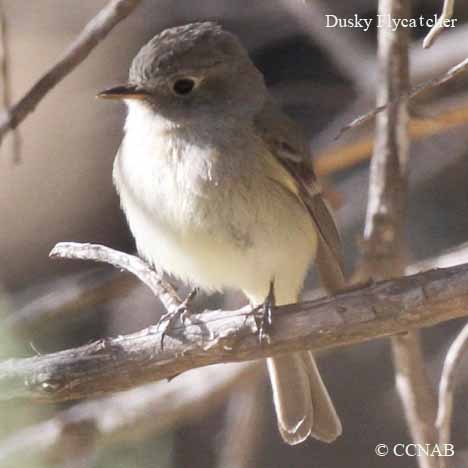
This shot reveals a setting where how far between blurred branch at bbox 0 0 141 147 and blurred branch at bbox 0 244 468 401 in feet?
2.20

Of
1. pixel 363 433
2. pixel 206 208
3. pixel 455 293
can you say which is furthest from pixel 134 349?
pixel 363 433

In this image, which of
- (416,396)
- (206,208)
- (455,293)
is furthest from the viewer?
(416,396)

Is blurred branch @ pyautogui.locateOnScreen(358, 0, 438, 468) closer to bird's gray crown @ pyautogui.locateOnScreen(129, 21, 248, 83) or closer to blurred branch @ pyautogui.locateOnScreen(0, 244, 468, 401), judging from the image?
bird's gray crown @ pyautogui.locateOnScreen(129, 21, 248, 83)

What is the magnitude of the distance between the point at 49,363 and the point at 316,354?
1.85 meters

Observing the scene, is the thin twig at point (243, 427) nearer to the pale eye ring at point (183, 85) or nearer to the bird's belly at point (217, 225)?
the bird's belly at point (217, 225)

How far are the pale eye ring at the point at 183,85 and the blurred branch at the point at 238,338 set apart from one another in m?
0.85

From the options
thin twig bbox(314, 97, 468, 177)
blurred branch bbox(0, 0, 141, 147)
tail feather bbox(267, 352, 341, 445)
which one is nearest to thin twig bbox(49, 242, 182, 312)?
blurred branch bbox(0, 0, 141, 147)

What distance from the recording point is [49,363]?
293cm

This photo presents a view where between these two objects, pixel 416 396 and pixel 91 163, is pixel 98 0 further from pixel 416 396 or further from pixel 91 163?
pixel 416 396

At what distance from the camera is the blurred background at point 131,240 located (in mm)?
4004

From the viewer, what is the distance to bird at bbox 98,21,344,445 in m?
3.33
